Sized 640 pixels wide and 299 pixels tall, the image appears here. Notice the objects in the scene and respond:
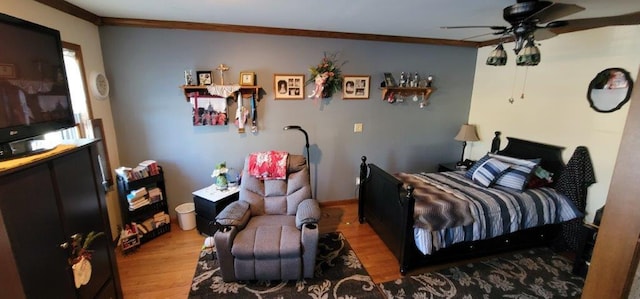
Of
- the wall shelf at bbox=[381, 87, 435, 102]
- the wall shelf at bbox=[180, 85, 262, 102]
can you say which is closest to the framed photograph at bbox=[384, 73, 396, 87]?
the wall shelf at bbox=[381, 87, 435, 102]

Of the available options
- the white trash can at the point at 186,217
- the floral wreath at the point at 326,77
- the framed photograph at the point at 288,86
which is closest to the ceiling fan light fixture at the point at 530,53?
the floral wreath at the point at 326,77

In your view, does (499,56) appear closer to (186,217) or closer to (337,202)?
(337,202)

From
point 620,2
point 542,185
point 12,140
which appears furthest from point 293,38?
point 542,185

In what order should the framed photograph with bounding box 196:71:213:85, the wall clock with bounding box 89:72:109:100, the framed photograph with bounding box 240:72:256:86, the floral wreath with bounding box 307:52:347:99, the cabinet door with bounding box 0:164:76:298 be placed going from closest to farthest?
the cabinet door with bounding box 0:164:76:298 < the wall clock with bounding box 89:72:109:100 < the framed photograph with bounding box 196:71:213:85 < the framed photograph with bounding box 240:72:256:86 < the floral wreath with bounding box 307:52:347:99

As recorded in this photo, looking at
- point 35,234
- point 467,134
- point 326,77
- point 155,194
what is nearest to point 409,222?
point 326,77

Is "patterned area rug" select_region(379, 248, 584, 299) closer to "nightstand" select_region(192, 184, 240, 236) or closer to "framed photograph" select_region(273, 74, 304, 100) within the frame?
"nightstand" select_region(192, 184, 240, 236)

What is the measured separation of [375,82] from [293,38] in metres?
1.24

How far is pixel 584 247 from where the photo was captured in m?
2.33

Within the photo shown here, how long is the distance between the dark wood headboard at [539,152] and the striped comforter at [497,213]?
31 cm

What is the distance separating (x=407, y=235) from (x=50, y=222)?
2.40 m

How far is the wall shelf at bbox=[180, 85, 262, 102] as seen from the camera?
9.61 ft

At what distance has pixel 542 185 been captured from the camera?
2873 mm

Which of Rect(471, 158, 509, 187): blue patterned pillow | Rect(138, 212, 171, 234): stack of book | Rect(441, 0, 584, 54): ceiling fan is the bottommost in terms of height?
Rect(138, 212, 171, 234): stack of book

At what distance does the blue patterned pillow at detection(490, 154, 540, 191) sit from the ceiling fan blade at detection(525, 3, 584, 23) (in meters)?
1.58
